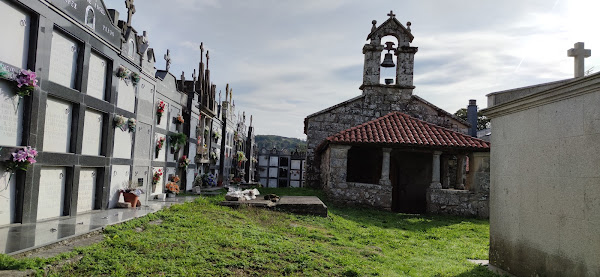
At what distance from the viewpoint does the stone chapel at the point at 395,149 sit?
16.0 metres

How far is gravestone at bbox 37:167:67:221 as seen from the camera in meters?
8.15

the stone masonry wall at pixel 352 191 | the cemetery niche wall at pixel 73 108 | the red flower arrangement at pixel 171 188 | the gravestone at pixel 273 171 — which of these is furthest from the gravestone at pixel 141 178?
the gravestone at pixel 273 171

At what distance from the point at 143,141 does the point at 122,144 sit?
1627 mm

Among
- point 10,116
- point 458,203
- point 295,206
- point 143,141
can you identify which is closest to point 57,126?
point 10,116

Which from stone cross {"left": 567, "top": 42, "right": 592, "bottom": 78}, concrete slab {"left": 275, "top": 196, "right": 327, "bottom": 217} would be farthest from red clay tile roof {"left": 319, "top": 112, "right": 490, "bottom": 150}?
stone cross {"left": 567, "top": 42, "right": 592, "bottom": 78}

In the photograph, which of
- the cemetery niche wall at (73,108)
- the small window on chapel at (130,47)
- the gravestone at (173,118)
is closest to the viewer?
the cemetery niche wall at (73,108)

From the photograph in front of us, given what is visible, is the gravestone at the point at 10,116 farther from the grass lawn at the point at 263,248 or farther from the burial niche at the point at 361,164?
the burial niche at the point at 361,164

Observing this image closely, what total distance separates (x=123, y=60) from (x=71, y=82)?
2.65 metres

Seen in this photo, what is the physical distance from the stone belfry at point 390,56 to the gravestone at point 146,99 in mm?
11113

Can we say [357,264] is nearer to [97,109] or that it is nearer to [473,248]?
[473,248]

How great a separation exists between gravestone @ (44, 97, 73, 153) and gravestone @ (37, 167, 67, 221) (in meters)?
0.48

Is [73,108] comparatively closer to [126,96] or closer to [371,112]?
[126,96]

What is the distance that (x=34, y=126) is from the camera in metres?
7.59

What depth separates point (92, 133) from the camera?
1020 cm
